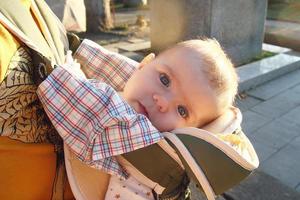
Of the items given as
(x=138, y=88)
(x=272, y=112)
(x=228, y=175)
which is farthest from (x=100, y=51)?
(x=272, y=112)

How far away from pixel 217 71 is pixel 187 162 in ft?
1.27

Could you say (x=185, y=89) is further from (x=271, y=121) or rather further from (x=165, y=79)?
(x=271, y=121)

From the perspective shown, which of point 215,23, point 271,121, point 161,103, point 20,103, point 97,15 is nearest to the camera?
point 20,103

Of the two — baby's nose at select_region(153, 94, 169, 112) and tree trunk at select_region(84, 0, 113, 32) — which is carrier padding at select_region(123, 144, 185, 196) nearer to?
baby's nose at select_region(153, 94, 169, 112)

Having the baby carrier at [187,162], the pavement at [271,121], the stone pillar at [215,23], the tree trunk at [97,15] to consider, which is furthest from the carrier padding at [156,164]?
the tree trunk at [97,15]

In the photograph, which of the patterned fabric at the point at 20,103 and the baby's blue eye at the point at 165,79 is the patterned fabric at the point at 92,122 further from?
the baby's blue eye at the point at 165,79

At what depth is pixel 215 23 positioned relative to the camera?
550cm

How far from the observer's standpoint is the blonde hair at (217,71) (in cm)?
142

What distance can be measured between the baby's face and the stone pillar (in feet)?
13.5

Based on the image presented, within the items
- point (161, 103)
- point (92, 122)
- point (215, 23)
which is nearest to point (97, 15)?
point (215, 23)

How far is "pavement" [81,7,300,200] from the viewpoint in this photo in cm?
292

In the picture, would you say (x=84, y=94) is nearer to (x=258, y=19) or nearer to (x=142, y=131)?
(x=142, y=131)

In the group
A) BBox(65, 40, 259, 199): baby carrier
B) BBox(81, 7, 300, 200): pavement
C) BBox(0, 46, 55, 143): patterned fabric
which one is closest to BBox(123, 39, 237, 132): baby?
BBox(65, 40, 259, 199): baby carrier

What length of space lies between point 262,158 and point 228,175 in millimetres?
2527
